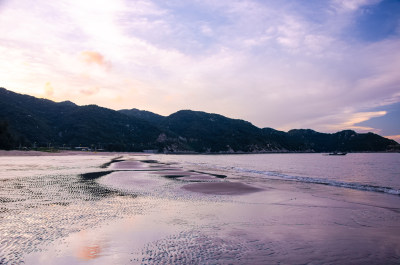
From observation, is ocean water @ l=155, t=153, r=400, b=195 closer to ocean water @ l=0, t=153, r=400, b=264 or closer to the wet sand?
the wet sand

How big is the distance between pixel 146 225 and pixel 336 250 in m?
6.41

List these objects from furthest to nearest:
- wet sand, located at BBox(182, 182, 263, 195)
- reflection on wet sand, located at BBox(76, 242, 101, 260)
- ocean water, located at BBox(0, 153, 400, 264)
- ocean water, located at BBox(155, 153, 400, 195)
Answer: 1. ocean water, located at BBox(155, 153, 400, 195)
2. wet sand, located at BBox(182, 182, 263, 195)
3. ocean water, located at BBox(0, 153, 400, 264)
4. reflection on wet sand, located at BBox(76, 242, 101, 260)

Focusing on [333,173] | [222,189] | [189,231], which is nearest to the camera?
[189,231]

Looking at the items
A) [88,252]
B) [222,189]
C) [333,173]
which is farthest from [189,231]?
[333,173]

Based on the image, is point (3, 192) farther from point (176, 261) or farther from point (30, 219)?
point (176, 261)

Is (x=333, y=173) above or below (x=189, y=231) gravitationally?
above

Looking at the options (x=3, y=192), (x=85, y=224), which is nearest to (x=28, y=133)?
(x=3, y=192)

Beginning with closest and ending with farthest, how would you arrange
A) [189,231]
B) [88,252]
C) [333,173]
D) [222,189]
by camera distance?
[88,252] < [189,231] < [222,189] < [333,173]

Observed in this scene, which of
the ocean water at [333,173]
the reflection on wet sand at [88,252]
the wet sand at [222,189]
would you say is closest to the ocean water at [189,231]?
the reflection on wet sand at [88,252]

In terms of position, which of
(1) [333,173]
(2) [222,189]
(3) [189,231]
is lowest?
(2) [222,189]

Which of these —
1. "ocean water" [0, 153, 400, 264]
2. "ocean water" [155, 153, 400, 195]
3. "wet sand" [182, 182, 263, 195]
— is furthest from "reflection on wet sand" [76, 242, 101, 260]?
"ocean water" [155, 153, 400, 195]

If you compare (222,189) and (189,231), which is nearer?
Result: (189,231)

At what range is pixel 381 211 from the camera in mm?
13219

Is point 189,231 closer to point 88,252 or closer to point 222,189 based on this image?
point 88,252
